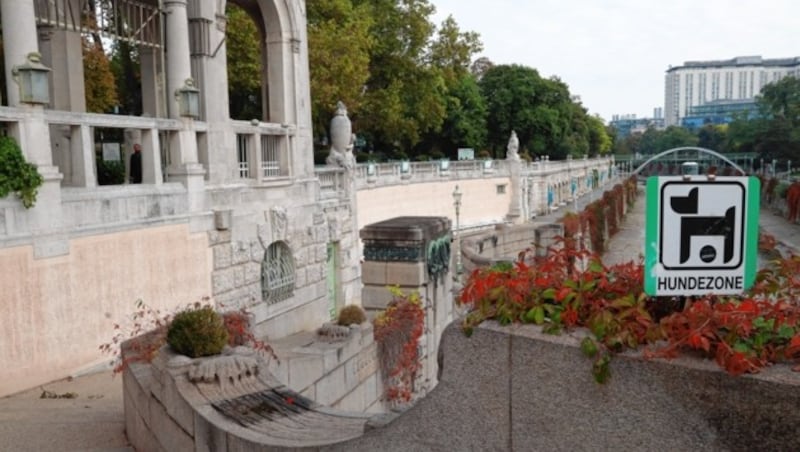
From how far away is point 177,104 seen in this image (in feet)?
39.4

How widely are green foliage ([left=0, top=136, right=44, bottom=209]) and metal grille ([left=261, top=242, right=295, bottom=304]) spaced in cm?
580

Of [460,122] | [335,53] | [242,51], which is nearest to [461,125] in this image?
[460,122]

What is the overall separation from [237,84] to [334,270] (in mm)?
15635

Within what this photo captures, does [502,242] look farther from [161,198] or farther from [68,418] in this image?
[68,418]

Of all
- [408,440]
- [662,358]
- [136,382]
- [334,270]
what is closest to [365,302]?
[136,382]

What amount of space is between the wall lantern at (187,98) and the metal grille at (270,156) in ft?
8.99

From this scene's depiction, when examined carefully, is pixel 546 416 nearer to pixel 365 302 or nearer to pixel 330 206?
pixel 365 302

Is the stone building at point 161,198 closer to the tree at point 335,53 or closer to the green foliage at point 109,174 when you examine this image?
the green foliage at point 109,174

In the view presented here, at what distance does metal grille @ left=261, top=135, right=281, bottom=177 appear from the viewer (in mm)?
14797

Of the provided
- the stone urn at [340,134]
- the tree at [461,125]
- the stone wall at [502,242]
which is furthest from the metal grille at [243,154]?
the tree at [461,125]

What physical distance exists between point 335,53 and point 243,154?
18410mm

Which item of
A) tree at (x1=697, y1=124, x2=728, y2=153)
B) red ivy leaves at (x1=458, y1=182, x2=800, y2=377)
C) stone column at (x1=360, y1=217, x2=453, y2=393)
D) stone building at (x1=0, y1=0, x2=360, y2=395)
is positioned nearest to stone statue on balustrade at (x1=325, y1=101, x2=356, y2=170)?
stone building at (x1=0, y1=0, x2=360, y2=395)

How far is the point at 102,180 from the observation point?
15695mm

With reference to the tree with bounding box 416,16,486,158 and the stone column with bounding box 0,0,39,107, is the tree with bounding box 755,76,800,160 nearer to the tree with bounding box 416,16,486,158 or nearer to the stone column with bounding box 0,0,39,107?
the tree with bounding box 416,16,486,158
